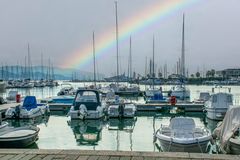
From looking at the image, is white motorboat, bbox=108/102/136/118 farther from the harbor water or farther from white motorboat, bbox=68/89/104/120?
white motorboat, bbox=68/89/104/120

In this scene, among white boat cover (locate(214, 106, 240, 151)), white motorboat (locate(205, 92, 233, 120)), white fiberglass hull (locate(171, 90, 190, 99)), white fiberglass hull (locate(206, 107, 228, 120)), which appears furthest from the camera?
white fiberglass hull (locate(171, 90, 190, 99))

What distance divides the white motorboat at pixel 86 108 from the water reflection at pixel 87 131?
1.61 feet

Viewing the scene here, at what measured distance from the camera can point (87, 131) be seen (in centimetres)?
2367

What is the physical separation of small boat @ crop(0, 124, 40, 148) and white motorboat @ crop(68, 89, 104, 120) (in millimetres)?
9394

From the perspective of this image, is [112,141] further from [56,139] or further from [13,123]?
[13,123]

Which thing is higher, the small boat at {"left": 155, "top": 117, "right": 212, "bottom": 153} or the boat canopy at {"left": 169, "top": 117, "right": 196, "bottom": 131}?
the boat canopy at {"left": 169, "top": 117, "right": 196, "bottom": 131}

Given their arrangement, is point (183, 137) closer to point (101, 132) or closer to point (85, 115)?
point (101, 132)

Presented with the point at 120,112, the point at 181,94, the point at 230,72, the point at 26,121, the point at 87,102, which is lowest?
the point at 26,121

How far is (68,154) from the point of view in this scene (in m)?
8.62

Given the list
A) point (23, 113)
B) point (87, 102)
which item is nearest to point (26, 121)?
point (23, 113)

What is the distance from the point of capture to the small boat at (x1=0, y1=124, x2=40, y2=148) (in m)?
14.8

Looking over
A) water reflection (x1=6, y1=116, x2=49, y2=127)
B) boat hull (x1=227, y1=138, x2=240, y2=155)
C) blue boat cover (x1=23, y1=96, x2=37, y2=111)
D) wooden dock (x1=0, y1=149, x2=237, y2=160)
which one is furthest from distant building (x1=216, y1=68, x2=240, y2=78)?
wooden dock (x1=0, y1=149, x2=237, y2=160)

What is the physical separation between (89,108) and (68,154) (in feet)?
63.5

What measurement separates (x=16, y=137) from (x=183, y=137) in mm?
7522
